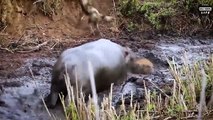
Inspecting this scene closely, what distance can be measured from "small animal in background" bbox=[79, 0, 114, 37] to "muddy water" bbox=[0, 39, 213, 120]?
4.70 feet

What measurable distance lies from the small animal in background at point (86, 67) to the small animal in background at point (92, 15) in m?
3.38

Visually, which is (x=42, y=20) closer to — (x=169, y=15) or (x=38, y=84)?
(x=169, y=15)

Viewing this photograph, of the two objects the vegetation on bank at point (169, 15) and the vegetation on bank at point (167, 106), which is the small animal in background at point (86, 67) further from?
the vegetation on bank at point (169, 15)

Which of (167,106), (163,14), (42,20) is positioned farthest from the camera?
(163,14)

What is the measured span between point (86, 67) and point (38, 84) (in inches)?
44.5

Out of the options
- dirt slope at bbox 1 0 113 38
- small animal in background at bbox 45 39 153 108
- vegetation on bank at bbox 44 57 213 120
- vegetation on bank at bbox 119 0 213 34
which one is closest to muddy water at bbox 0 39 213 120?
small animal in background at bbox 45 39 153 108

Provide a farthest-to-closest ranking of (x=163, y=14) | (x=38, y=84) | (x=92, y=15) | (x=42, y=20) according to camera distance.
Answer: (x=163, y=14) < (x=92, y=15) < (x=42, y=20) < (x=38, y=84)

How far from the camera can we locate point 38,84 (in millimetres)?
5789

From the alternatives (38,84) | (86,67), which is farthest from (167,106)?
(38,84)

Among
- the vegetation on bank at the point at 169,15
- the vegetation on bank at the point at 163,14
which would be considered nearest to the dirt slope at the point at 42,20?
the vegetation on bank at the point at 163,14

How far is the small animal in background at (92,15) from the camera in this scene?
29.3 feet

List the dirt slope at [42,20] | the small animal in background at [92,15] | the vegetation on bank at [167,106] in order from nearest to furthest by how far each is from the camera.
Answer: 1. the vegetation on bank at [167,106]
2. the dirt slope at [42,20]
3. the small animal in background at [92,15]

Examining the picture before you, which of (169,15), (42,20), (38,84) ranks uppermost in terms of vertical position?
(42,20)

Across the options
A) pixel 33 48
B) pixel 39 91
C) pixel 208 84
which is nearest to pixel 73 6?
pixel 33 48
